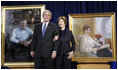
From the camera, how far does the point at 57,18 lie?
2729 mm

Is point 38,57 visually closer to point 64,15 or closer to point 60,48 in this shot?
point 60,48

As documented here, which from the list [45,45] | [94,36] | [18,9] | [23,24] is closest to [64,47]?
[45,45]

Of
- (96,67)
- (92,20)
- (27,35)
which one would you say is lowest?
(96,67)

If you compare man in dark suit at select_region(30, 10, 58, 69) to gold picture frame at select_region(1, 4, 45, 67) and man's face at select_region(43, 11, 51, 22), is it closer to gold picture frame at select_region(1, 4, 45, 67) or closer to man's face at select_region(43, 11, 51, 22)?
man's face at select_region(43, 11, 51, 22)

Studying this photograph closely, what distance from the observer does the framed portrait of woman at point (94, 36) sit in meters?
2.67

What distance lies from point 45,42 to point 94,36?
0.70 meters

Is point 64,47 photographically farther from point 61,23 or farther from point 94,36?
point 94,36

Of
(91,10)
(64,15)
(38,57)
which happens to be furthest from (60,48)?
(91,10)

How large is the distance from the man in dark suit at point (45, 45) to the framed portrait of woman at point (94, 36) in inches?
12.9

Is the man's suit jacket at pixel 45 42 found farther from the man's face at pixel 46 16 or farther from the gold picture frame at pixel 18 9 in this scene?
the gold picture frame at pixel 18 9

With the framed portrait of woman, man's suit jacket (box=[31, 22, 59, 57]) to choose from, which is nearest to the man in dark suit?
man's suit jacket (box=[31, 22, 59, 57])

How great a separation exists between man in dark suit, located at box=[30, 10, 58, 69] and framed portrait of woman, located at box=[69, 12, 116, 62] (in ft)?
1.07

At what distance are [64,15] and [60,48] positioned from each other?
1.58 feet

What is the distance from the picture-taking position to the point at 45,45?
99.1 inches
